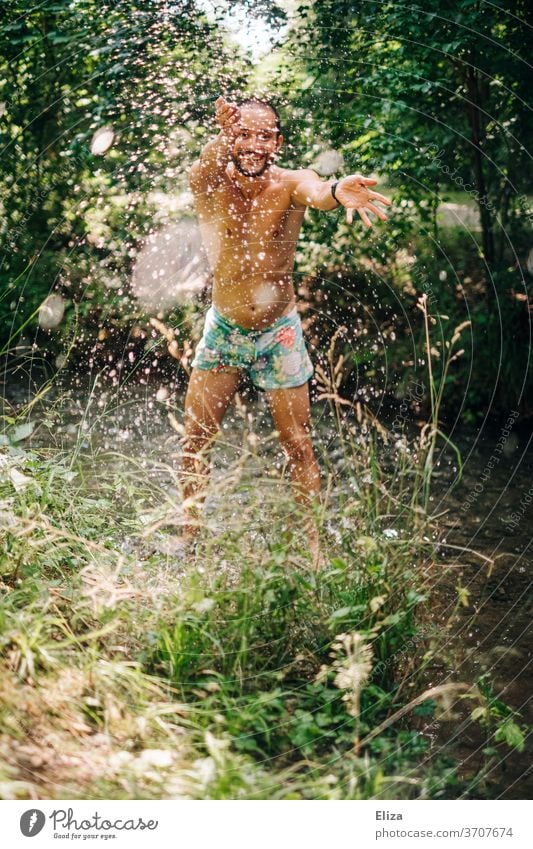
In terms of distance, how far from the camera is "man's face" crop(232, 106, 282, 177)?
6.19 ft

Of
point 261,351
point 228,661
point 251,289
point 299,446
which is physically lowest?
point 228,661

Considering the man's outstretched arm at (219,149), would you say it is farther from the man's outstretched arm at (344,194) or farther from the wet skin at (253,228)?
the man's outstretched arm at (344,194)

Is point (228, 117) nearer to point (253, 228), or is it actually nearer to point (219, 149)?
point (219, 149)

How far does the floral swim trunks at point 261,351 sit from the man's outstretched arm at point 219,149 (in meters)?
0.33

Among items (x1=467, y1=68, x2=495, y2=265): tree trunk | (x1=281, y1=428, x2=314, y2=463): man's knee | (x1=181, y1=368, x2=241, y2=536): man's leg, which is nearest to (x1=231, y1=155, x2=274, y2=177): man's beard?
(x1=181, y1=368, x2=241, y2=536): man's leg

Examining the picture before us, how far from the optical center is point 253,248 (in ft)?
6.29

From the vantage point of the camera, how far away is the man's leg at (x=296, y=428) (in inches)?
77.2

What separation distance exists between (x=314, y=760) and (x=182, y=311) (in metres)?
1.20

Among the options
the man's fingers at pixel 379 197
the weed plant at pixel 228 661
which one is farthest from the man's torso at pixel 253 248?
the weed plant at pixel 228 661

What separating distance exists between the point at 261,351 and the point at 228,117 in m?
0.60

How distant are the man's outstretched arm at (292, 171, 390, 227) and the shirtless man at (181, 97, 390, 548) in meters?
0.03

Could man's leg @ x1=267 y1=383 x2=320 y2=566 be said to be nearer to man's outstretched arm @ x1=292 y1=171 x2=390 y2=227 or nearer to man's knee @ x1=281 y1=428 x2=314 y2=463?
man's knee @ x1=281 y1=428 x2=314 y2=463

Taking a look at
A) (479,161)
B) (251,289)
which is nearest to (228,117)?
(251,289)

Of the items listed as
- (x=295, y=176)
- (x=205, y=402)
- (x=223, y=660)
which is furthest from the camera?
(x=205, y=402)
